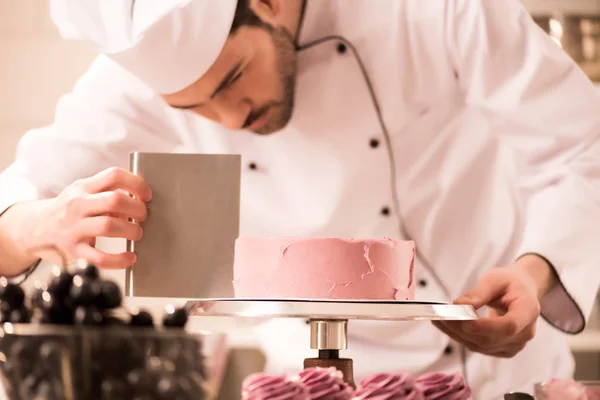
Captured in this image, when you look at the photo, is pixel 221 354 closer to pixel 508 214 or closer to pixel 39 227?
pixel 39 227

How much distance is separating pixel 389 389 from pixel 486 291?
1.74 feet

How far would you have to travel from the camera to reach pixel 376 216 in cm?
178

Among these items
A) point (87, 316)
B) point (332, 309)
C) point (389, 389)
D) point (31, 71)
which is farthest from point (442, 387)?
point (31, 71)

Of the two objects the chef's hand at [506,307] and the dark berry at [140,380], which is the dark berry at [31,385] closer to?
the dark berry at [140,380]

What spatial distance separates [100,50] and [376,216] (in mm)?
677

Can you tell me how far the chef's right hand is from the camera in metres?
1.46

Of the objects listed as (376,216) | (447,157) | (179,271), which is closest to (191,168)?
(179,271)

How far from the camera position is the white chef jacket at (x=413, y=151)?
1.75 meters

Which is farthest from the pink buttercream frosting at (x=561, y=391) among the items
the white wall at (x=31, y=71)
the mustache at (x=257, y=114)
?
the white wall at (x=31, y=71)

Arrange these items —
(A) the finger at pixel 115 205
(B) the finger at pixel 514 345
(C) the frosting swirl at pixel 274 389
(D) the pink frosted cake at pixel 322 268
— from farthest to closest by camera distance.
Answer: (B) the finger at pixel 514 345 → (A) the finger at pixel 115 205 → (D) the pink frosted cake at pixel 322 268 → (C) the frosting swirl at pixel 274 389

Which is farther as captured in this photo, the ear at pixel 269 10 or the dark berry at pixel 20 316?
the ear at pixel 269 10

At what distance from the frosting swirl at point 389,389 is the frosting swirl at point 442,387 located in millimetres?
18

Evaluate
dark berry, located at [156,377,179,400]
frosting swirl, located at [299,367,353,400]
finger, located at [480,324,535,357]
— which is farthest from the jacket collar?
dark berry, located at [156,377,179,400]

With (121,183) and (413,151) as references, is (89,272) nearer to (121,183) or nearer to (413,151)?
(121,183)
